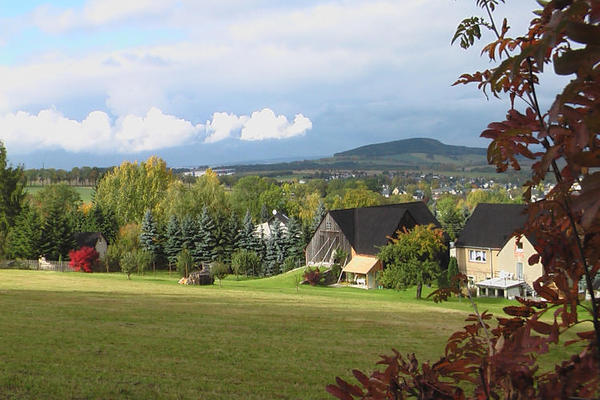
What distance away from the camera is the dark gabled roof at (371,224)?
37562 millimetres

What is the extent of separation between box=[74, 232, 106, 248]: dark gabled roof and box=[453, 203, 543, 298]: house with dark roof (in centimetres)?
3492

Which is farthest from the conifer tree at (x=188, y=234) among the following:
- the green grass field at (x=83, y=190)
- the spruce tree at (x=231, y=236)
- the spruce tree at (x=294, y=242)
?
the green grass field at (x=83, y=190)

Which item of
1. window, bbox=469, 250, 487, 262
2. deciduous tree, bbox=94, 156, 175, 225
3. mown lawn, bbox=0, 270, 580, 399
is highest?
deciduous tree, bbox=94, 156, 175, 225

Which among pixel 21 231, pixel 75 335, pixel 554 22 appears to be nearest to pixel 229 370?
pixel 75 335

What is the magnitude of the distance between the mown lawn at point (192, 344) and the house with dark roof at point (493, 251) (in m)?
16.8

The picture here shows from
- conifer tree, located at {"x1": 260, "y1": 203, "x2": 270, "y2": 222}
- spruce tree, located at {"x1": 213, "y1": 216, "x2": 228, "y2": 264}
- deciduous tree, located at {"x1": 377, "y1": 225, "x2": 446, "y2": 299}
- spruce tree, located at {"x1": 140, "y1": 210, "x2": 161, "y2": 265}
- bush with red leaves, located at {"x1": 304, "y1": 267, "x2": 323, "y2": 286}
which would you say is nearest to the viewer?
deciduous tree, located at {"x1": 377, "y1": 225, "x2": 446, "y2": 299}

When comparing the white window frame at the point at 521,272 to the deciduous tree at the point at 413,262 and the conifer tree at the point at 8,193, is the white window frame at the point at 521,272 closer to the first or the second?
the deciduous tree at the point at 413,262

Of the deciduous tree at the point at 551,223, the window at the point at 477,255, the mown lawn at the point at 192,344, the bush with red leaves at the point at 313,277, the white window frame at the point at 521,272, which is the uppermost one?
the deciduous tree at the point at 551,223

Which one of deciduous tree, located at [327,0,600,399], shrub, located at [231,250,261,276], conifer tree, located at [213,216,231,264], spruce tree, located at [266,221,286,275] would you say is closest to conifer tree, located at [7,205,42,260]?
conifer tree, located at [213,216,231,264]

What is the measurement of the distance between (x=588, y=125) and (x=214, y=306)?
17.2m

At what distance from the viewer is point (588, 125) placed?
0.89m

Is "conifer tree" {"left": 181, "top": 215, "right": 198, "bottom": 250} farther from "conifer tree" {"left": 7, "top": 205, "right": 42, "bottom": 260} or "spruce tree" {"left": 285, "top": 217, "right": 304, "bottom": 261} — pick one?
"conifer tree" {"left": 7, "top": 205, "right": 42, "bottom": 260}

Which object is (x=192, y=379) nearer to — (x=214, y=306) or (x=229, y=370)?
(x=229, y=370)

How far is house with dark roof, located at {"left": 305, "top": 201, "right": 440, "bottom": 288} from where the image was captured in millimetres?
36000
